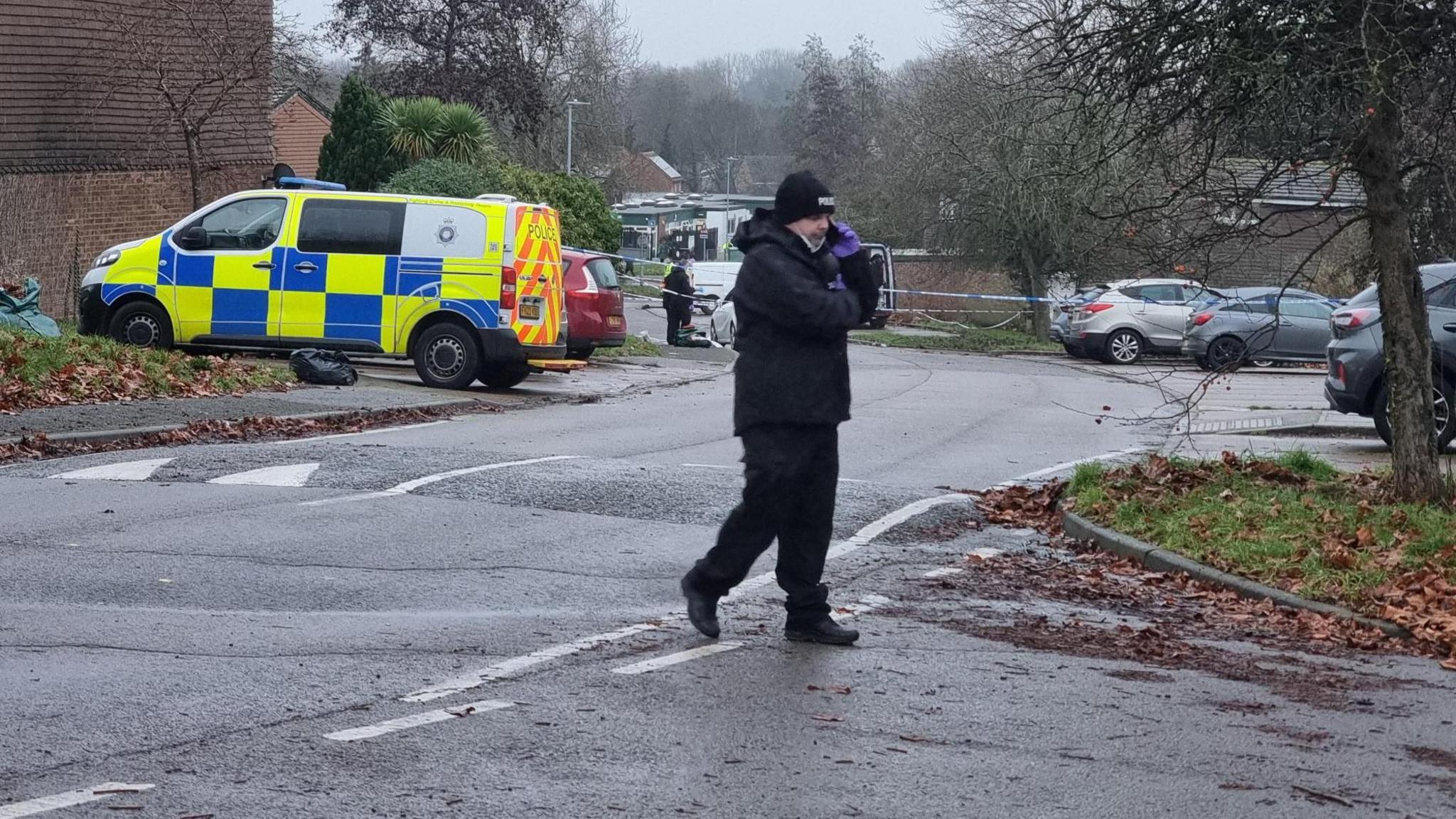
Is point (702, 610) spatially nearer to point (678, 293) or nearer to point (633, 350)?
point (633, 350)

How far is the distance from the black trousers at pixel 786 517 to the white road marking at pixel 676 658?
0.22 meters

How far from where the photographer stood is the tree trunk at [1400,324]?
988 cm

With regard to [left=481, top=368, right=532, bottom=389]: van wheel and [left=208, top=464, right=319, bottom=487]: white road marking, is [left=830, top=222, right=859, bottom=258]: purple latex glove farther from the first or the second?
[left=481, top=368, right=532, bottom=389]: van wheel

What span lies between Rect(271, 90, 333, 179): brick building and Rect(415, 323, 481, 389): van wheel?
43160mm

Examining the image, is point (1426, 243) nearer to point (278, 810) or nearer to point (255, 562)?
point (255, 562)

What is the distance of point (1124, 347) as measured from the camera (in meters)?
35.3

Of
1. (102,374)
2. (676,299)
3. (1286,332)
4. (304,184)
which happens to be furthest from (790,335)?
(676,299)

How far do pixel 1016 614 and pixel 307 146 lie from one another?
56713 mm

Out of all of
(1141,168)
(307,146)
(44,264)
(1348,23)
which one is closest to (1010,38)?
(1141,168)

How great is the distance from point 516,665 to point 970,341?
38.7m

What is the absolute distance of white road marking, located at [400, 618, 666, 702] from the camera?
18.9ft

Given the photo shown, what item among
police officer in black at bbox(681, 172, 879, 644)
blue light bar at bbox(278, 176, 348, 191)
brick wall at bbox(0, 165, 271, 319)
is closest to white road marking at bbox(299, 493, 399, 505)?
police officer in black at bbox(681, 172, 879, 644)

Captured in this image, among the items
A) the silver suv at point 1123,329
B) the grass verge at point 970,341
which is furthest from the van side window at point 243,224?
the grass verge at point 970,341

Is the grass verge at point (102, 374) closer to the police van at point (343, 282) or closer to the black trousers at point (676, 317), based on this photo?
the police van at point (343, 282)
